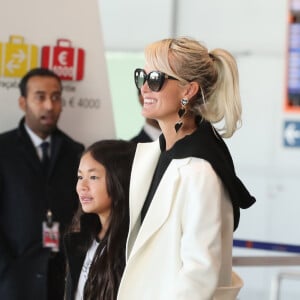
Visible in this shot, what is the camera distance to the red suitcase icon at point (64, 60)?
13.2 feet

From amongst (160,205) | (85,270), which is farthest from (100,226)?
(160,205)

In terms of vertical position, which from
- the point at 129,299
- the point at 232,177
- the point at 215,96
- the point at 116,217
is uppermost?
the point at 215,96

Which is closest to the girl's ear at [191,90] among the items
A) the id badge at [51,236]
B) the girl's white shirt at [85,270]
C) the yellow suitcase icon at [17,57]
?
the girl's white shirt at [85,270]

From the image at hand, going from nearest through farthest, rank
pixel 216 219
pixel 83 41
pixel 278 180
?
pixel 216 219 → pixel 83 41 → pixel 278 180

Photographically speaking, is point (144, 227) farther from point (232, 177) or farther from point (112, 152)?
point (112, 152)

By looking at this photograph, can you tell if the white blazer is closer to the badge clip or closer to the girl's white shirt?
the girl's white shirt

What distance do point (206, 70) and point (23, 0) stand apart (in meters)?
2.01

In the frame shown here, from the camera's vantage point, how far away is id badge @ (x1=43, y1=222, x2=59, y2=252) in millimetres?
3691

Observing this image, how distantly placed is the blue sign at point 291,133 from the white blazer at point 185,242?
3781 millimetres

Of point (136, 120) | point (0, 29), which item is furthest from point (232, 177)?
point (136, 120)

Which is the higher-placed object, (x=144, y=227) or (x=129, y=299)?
(x=144, y=227)

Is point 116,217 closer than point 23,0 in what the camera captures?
Yes

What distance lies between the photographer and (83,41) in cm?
412

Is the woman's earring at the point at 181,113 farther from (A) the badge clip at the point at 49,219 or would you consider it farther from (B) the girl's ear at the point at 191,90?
(A) the badge clip at the point at 49,219
